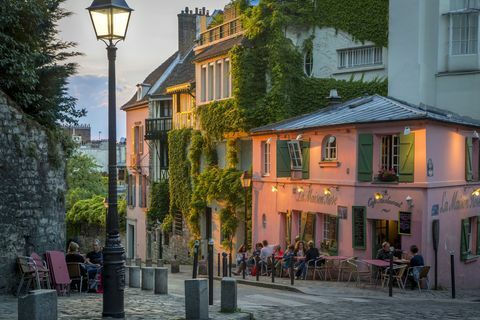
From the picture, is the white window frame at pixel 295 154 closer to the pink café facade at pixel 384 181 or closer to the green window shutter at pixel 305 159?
the pink café facade at pixel 384 181

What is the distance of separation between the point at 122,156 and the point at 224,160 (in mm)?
56325

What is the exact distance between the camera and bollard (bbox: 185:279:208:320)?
1155cm

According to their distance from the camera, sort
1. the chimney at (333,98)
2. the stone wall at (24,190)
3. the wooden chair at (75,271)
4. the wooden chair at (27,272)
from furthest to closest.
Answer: the chimney at (333,98), the wooden chair at (75,271), the stone wall at (24,190), the wooden chair at (27,272)

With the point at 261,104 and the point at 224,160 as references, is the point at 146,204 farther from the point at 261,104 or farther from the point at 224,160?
the point at 261,104

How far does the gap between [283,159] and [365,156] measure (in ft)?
16.4

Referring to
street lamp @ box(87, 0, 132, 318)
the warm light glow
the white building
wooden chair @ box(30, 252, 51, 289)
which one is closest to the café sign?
the warm light glow

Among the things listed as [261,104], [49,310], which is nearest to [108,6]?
[49,310]

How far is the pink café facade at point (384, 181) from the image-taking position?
22.8 m

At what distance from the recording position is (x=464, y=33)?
101 ft

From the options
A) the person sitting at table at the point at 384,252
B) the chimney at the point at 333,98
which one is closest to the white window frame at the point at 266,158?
the chimney at the point at 333,98

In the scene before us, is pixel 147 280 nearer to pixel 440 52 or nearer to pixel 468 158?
pixel 468 158

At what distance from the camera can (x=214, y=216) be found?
→ 3766cm

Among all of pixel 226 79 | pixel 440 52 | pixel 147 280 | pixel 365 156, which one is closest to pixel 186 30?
pixel 226 79

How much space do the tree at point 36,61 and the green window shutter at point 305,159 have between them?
887 cm
